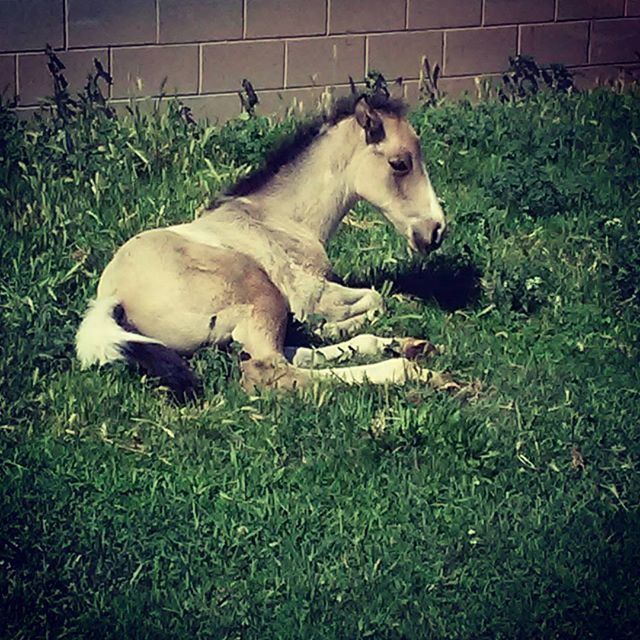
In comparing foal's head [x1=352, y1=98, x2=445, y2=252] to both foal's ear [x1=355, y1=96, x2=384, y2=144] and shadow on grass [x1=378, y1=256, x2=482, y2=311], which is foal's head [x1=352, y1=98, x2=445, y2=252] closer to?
foal's ear [x1=355, y1=96, x2=384, y2=144]

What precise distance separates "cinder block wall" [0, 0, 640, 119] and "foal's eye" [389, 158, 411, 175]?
2.28 meters

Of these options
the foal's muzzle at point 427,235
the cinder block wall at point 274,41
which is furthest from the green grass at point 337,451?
the cinder block wall at point 274,41

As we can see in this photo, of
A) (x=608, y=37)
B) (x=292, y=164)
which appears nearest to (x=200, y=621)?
(x=292, y=164)

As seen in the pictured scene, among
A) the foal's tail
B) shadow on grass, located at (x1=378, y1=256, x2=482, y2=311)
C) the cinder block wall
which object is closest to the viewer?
the foal's tail

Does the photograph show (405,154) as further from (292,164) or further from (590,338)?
(590,338)

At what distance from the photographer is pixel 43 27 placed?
850 cm

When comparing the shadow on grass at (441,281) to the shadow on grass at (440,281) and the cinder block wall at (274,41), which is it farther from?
the cinder block wall at (274,41)

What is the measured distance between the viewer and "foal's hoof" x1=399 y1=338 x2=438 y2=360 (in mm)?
6602

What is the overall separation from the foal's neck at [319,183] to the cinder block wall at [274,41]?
203cm

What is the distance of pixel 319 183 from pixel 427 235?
0.56m

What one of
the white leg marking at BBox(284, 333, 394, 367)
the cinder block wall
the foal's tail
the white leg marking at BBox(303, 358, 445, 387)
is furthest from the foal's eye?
the cinder block wall

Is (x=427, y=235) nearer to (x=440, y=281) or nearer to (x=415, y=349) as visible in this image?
(x=440, y=281)

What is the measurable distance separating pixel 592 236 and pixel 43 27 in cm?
324

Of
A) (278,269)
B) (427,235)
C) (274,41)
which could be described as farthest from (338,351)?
(274,41)
